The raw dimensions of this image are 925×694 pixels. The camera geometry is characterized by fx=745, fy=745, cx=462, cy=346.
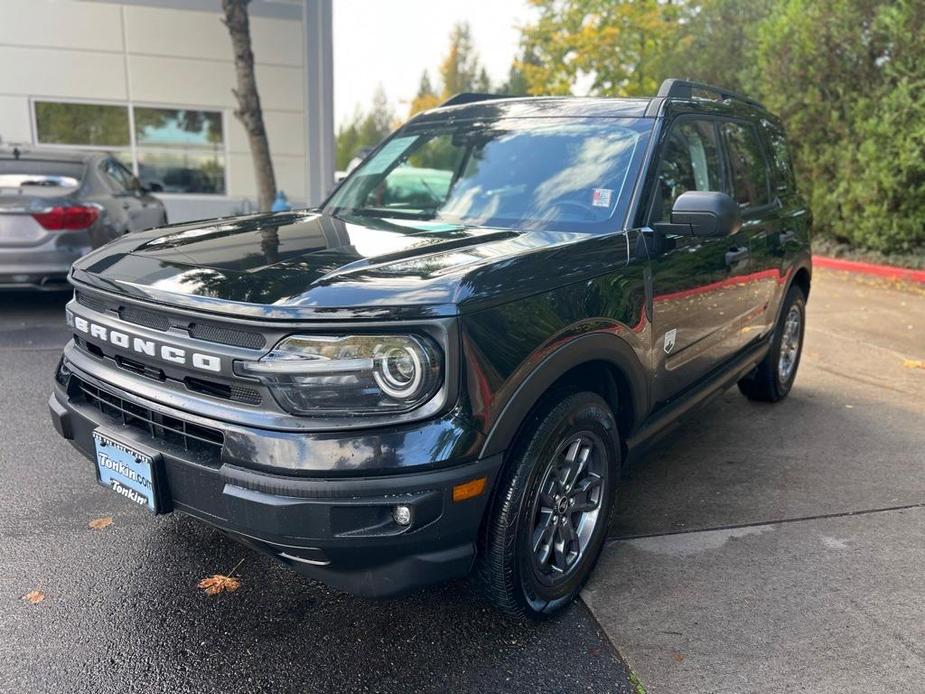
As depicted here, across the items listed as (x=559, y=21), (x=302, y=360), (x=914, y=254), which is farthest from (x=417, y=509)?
(x=559, y=21)

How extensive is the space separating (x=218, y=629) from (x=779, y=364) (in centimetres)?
409

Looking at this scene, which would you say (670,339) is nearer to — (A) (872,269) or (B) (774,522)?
(B) (774,522)

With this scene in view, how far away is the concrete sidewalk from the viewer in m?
2.56

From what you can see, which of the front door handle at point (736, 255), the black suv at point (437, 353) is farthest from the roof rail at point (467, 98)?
the front door handle at point (736, 255)

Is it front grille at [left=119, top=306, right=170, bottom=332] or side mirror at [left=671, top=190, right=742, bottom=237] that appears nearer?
front grille at [left=119, top=306, right=170, bottom=332]

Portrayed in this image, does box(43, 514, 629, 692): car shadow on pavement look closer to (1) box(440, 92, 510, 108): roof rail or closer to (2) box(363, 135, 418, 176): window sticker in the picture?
(2) box(363, 135, 418, 176): window sticker

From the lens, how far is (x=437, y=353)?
2117mm

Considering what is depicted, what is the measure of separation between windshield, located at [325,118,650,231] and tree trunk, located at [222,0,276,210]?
820 cm

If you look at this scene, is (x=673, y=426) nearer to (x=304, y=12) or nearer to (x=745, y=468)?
(x=745, y=468)

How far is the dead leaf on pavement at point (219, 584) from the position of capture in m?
2.86

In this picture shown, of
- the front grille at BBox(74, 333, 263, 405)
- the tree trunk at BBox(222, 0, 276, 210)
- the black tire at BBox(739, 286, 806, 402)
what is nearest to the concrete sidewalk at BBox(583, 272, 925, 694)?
the black tire at BBox(739, 286, 806, 402)

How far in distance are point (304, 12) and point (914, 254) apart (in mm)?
11049

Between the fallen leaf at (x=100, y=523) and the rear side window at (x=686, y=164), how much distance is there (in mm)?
2750

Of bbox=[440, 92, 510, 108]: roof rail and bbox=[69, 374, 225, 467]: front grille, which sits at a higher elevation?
bbox=[440, 92, 510, 108]: roof rail
